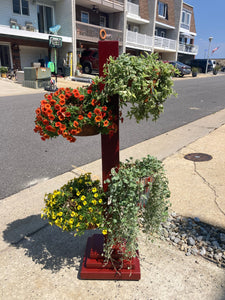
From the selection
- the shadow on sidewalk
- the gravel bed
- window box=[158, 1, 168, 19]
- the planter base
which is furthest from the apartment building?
the planter base

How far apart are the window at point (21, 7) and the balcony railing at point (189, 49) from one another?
2500 centimetres

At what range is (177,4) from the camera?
3516 cm

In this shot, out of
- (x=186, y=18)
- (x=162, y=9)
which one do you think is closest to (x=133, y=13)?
(x=162, y=9)

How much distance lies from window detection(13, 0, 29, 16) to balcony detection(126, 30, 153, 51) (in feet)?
33.8

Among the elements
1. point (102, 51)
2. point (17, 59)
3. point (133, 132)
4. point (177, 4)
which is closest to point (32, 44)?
point (17, 59)

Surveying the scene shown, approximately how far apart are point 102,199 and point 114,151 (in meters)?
0.42

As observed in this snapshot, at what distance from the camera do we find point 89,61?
21.2 m

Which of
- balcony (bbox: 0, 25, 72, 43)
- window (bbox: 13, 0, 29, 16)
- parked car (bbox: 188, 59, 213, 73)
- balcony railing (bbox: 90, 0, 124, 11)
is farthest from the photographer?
parked car (bbox: 188, 59, 213, 73)

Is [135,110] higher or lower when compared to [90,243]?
higher

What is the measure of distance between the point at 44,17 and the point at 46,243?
21.7 meters

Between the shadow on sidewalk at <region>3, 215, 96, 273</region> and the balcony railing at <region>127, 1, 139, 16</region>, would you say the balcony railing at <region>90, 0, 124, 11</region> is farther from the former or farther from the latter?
the shadow on sidewalk at <region>3, 215, 96, 273</region>

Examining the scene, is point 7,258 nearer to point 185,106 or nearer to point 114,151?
point 114,151

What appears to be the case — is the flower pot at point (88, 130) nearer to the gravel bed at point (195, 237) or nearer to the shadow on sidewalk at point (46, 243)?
the shadow on sidewalk at point (46, 243)

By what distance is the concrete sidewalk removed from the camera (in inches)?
76.6
